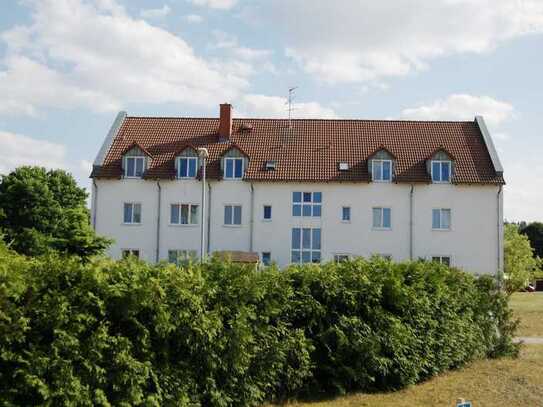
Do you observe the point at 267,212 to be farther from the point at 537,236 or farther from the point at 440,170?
the point at 537,236

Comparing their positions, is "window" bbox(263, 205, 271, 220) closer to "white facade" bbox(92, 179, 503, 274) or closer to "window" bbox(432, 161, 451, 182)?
"white facade" bbox(92, 179, 503, 274)

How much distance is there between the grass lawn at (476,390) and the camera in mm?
12875

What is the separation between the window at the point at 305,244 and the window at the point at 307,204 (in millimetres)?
1117

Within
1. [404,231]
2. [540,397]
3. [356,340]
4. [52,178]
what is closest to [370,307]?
[356,340]

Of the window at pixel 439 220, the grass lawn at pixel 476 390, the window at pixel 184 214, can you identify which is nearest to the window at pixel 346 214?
the window at pixel 439 220

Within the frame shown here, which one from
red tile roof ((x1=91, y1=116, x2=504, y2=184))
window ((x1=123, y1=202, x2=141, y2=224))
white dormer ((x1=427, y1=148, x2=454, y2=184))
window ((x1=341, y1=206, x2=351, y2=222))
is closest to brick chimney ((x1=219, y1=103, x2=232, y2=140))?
red tile roof ((x1=91, y1=116, x2=504, y2=184))

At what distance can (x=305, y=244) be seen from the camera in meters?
44.4

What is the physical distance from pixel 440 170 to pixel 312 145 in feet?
29.3

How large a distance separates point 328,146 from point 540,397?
34.6 metres

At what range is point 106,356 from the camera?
930cm

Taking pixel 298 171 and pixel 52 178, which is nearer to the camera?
pixel 298 171

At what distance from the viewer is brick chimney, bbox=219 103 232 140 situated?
47719mm

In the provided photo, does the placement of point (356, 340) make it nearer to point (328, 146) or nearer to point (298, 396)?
point (298, 396)

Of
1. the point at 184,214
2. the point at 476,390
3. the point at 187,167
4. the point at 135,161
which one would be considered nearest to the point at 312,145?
the point at 187,167
